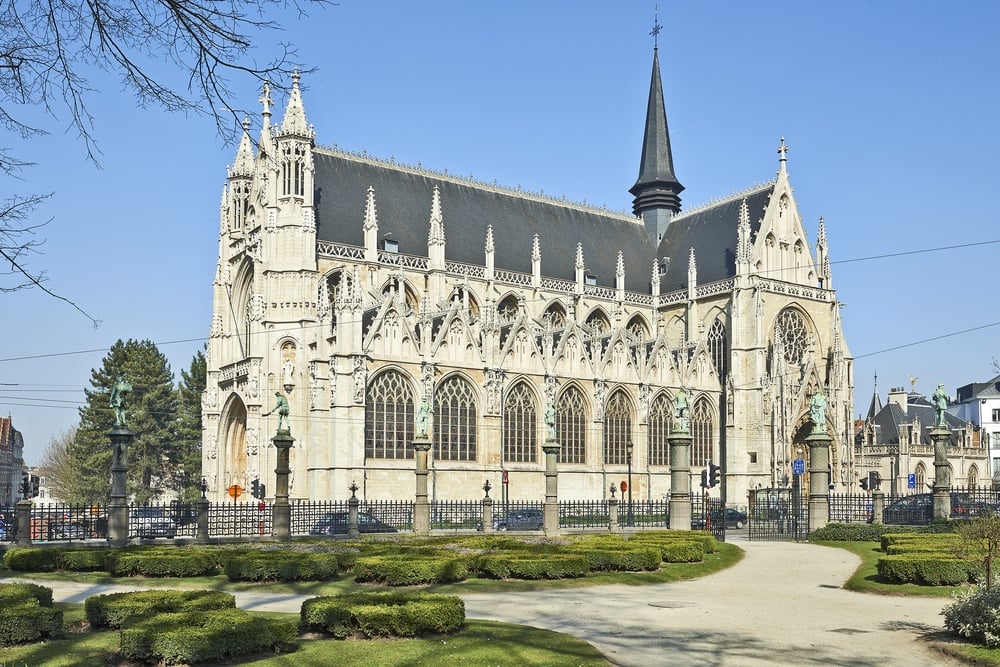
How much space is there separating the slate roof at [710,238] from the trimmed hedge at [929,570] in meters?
49.2

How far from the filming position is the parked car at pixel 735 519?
51781mm

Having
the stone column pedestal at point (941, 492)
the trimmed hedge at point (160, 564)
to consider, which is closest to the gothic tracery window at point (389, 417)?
the stone column pedestal at point (941, 492)

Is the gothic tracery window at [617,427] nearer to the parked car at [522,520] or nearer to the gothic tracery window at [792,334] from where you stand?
the gothic tracery window at [792,334]

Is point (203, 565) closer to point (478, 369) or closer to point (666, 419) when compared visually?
Answer: point (478, 369)

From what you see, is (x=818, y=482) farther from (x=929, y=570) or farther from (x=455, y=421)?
(x=455, y=421)

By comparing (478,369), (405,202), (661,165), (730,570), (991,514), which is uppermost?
(661,165)

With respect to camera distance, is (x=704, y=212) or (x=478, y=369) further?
(x=704, y=212)

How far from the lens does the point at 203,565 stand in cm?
2469

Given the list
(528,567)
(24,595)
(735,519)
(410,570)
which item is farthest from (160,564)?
(735,519)

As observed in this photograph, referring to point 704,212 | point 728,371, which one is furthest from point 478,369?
point 704,212

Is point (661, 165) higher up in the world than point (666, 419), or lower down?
higher up

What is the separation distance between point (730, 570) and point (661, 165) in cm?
5835

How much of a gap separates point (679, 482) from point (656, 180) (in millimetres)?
47245

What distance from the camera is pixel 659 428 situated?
64812 millimetres
